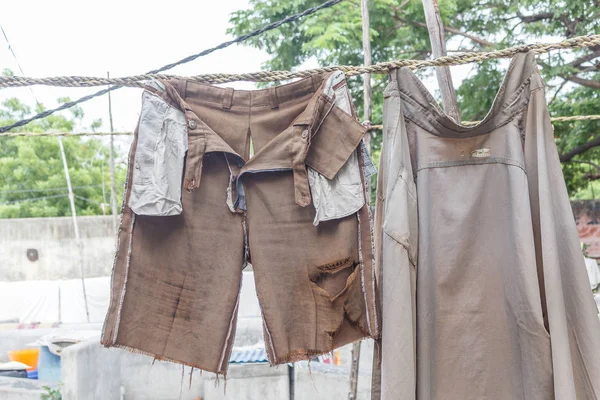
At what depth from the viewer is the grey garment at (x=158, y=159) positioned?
1.53m

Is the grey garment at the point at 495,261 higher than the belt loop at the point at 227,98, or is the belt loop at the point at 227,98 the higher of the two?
the belt loop at the point at 227,98

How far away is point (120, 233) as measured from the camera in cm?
156

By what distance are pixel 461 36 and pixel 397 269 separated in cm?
647

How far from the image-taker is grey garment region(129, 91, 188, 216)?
1528 millimetres

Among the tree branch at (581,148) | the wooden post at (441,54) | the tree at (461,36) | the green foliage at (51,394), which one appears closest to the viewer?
the wooden post at (441,54)

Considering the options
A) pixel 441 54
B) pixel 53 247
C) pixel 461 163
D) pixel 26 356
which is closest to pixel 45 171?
pixel 53 247

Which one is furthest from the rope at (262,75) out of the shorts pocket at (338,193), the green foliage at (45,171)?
the green foliage at (45,171)

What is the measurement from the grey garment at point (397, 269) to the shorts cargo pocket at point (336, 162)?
106 millimetres

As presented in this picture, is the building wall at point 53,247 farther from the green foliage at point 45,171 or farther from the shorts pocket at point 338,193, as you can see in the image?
the shorts pocket at point 338,193

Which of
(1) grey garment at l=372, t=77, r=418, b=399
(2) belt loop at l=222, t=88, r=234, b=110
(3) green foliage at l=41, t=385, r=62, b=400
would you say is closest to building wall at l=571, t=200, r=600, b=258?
(3) green foliage at l=41, t=385, r=62, b=400

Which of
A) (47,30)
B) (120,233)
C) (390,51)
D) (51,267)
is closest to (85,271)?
(51,267)

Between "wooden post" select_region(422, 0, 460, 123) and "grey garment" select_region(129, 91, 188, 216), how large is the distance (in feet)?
4.05

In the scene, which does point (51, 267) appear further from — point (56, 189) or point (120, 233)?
point (120, 233)

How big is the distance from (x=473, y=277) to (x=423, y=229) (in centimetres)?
22
